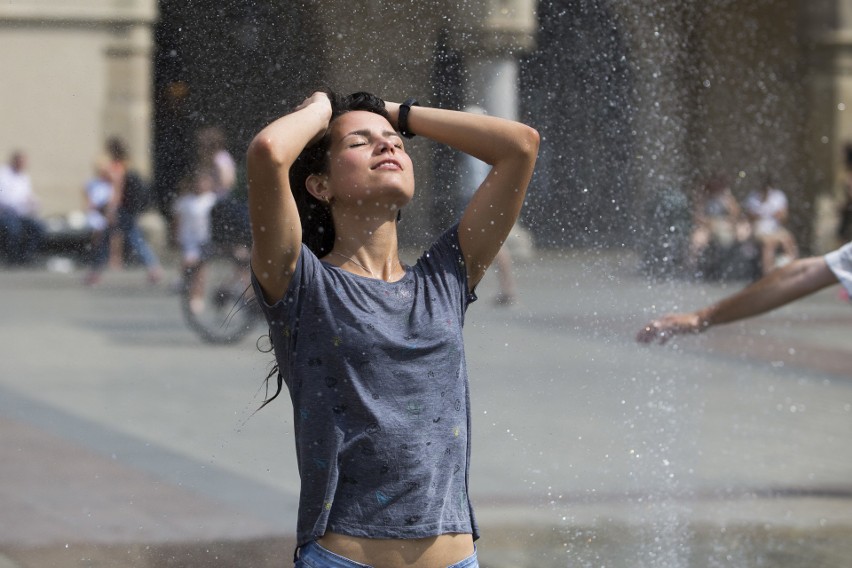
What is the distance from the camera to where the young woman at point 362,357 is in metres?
2.26

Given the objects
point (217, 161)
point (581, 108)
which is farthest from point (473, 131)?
point (217, 161)

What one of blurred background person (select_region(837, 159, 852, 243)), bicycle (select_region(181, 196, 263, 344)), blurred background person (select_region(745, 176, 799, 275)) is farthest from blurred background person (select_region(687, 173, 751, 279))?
bicycle (select_region(181, 196, 263, 344))

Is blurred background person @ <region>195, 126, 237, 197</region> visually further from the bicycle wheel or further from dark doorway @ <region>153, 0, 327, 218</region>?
dark doorway @ <region>153, 0, 327, 218</region>

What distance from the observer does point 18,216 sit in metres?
16.5

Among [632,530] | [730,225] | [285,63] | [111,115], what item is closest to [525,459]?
[632,530]

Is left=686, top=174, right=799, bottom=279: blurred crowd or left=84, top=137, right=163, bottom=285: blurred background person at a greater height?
left=686, top=174, right=799, bottom=279: blurred crowd

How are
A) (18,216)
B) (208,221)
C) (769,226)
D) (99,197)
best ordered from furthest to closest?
(18,216) < (99,197) < (769,226) < (208,221)

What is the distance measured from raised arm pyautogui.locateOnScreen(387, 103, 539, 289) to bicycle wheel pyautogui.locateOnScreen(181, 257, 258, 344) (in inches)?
269

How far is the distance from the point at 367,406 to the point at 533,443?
3939mm

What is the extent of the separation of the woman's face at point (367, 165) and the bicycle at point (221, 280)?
6784mm

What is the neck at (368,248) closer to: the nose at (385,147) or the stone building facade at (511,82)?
the nose at (385,147)

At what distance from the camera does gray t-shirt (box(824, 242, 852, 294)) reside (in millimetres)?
3678

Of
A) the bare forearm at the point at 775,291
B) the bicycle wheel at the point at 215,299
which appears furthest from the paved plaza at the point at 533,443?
the bare forearm at the point at 775,291

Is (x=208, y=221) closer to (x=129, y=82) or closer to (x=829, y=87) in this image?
(x=129, y=82)
